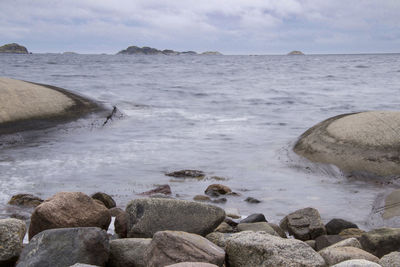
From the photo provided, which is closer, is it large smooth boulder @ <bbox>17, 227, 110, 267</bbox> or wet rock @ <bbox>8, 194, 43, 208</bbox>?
large smooth boulder @ <bbox>17, 227, 110, 267</bbox>

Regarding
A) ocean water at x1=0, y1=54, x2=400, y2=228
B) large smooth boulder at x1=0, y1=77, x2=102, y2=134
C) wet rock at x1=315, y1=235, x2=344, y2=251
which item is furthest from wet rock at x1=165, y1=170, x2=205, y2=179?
large smooth boulder at x1=0, y1=77, x2=102, y2=134

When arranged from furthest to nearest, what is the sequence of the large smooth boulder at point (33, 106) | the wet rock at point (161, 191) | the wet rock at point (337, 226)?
1. the large smooth boulder at point (33, 106)
2. the wet rock at point (161, 191)
3. the wet rock at point (337, 226)

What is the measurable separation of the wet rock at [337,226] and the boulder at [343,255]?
0.93 meters

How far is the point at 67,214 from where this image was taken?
119 inches

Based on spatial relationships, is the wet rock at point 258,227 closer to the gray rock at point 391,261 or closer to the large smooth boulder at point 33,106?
the gray rock at point 391,261

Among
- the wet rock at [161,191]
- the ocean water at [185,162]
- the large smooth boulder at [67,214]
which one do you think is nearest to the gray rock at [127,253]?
the large smooth boulder at [67,214]

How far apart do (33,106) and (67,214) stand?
420 centimetres

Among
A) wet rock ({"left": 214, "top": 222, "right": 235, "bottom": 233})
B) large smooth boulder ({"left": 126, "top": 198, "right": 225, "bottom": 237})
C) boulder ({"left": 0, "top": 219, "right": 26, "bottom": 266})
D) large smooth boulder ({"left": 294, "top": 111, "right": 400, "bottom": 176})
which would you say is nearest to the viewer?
boulder ({"left": 0, "top": 219, "right": 26, "bottom": 266})

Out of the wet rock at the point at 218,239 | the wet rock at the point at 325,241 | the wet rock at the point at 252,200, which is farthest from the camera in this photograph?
the wet rock at the point at 252,200

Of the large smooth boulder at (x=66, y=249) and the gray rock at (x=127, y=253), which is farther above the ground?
the large smooth boulder at (x=66, y=249)

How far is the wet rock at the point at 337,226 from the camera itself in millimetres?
3615

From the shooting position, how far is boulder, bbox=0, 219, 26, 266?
8.34ft

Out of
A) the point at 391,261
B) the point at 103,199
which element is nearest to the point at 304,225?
the point at 391,261

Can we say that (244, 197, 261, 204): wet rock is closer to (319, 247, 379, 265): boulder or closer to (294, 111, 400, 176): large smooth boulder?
(294, 111, 400, 176): large smooth boulder
